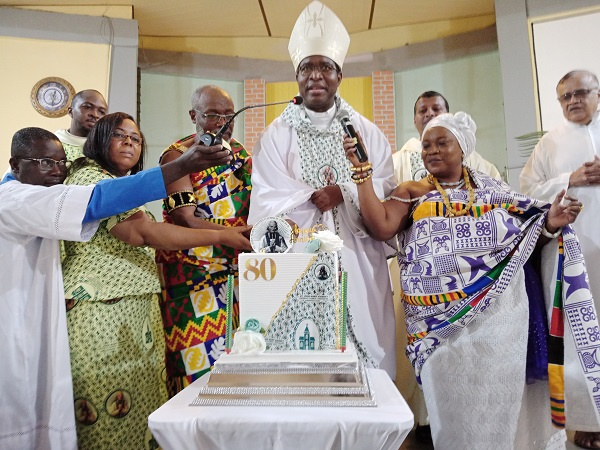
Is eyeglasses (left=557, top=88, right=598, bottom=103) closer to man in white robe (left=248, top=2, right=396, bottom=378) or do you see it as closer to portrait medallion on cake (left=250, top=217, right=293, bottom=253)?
man in white robe (left=248, top=2, right=396, bottom=378)

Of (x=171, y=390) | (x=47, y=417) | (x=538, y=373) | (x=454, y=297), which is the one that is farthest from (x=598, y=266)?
(x=47, y=417)

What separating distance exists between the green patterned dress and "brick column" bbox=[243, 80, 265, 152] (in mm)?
5225

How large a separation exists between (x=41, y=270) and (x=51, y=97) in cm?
475

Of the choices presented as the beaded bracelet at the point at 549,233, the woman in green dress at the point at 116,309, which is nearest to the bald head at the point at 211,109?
the woman in green dress at the point at 116,309

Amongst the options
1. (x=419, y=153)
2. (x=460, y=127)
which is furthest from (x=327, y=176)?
(x=419, y=153)

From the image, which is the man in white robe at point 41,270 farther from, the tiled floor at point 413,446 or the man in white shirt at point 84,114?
the tiled floor at point 413,446

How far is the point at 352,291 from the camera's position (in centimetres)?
265

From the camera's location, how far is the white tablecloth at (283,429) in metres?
1.41

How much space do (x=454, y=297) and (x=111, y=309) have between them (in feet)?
4.64

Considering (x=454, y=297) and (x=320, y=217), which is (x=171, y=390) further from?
(x=454, y=297)

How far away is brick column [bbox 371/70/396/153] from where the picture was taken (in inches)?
295

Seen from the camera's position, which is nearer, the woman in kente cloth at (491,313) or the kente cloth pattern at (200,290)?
the woman in kente cloth at (491,313)

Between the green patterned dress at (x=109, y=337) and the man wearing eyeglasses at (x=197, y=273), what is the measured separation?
255mm

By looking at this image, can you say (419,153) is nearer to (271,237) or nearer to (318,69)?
(318,69)
